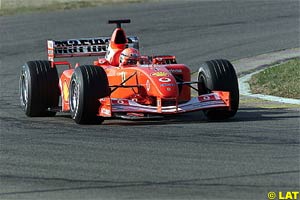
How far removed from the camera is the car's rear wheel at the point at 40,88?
1634cm

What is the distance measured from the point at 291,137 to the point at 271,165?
214 centimetres

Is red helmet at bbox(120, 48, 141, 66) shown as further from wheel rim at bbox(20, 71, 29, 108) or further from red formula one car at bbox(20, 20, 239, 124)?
wheel rim at bbox(20, 71, 29, 108)

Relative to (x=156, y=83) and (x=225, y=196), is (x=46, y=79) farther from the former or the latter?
(x=225, y=196)

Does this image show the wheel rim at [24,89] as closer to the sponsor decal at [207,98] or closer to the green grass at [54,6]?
the sponsor decal at [207,98]

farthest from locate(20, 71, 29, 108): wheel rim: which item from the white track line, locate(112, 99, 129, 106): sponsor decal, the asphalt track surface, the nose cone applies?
the white track line

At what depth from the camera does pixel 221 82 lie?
15312 mm

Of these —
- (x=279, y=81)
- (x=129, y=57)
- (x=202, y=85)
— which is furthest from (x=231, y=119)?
(x=279, y=81)

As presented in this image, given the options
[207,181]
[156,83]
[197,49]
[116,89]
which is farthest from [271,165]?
[197,49]

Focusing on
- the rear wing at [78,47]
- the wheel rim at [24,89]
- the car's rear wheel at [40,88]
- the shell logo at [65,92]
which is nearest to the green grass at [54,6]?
the rear wing at [78,47]

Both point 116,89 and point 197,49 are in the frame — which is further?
point 197,49

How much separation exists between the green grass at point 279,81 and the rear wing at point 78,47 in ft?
→ 9.88

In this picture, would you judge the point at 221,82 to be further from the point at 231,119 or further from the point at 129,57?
the point at 129,57

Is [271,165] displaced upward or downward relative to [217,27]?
downward

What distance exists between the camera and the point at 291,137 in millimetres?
13125
